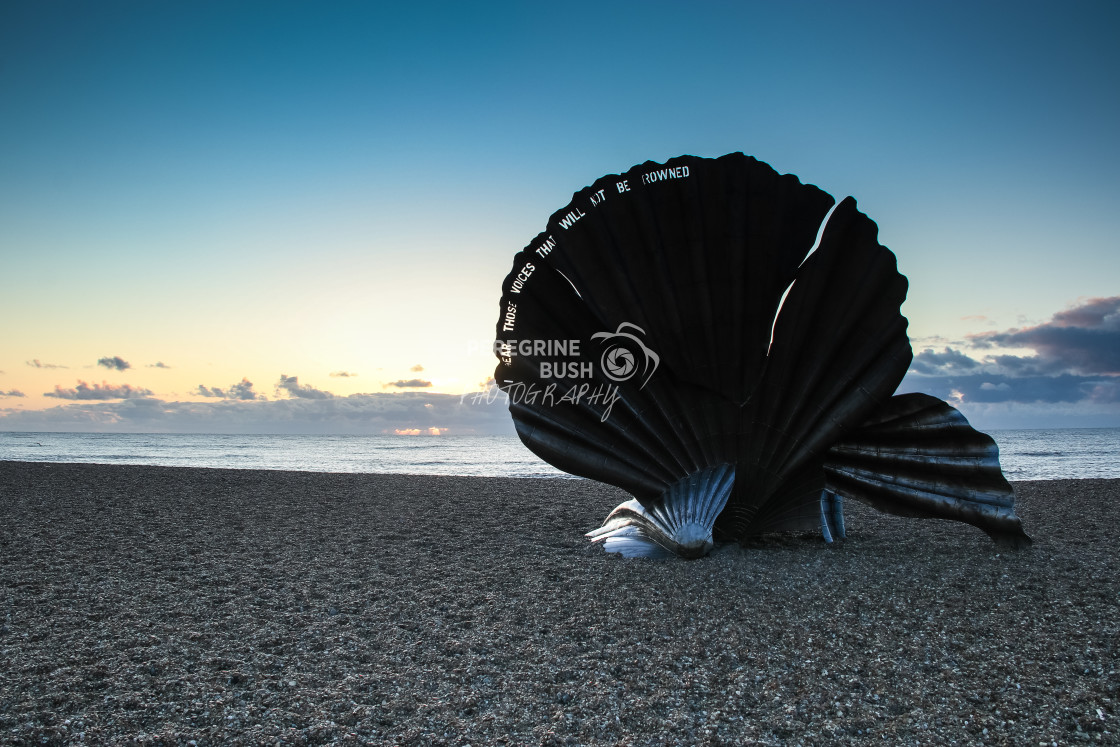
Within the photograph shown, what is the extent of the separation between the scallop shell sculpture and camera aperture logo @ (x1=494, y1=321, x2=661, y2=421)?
0.01 meters

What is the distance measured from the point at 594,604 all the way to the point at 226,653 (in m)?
2.14

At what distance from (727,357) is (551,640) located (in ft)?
9.06

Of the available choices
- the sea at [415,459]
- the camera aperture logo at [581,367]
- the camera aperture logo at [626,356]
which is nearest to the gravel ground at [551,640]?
the camera aperture logo at [581,367]

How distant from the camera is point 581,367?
5629 mm

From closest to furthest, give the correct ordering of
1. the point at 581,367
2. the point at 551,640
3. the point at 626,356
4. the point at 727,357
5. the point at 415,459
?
1. the point at 551,640
2. the point at 727,357
3. the point at 626,356
4. the point at 581,367
5. the point at 415,459

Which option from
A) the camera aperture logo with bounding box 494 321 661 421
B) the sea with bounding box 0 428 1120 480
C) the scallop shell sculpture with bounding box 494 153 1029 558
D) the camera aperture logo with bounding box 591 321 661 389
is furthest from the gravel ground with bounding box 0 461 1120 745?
the sea with bounding box 0 428 1120 480

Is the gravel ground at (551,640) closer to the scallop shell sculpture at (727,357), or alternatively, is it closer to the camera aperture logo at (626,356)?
the scallop shell sculpture at (727,357)

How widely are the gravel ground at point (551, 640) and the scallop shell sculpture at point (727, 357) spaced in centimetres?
65

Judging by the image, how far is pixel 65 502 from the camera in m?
9.09

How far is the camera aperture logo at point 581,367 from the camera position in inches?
217

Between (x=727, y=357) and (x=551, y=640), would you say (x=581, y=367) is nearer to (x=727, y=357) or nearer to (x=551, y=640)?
(x=727, y=357)

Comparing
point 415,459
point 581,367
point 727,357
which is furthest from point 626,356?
point 415,459

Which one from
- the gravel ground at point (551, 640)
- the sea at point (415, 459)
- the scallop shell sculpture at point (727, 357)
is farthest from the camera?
the sea at point (415, 459)

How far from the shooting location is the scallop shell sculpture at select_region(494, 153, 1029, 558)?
5.43 metres
